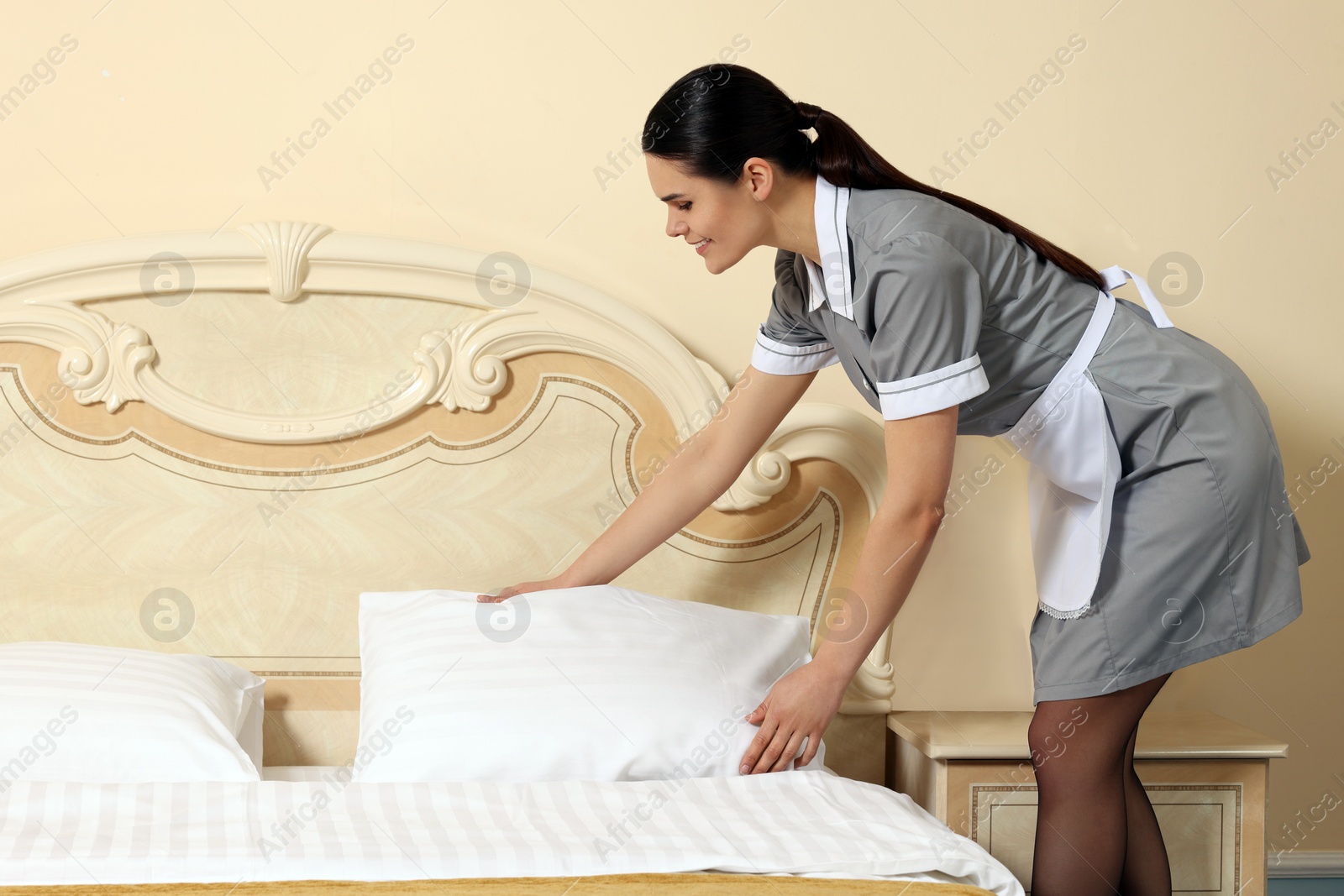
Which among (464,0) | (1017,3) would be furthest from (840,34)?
(464,0)

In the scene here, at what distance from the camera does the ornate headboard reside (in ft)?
5.74

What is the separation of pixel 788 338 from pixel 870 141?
2.06 feet

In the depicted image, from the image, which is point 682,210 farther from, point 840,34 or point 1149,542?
point 840,34

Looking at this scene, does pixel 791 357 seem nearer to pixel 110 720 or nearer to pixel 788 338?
pixel 788 338

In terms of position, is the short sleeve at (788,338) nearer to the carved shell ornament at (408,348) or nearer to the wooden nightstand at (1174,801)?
the carved shell ornament at (408,348)

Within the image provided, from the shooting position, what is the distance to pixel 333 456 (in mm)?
1798

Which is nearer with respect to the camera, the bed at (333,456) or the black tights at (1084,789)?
the black tights at (1084,789)

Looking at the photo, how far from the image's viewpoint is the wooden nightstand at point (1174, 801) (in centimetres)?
157

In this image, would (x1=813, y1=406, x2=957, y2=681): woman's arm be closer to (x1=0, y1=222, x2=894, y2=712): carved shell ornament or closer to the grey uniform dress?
the grey uniform dress

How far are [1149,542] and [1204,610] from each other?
0.11 meters

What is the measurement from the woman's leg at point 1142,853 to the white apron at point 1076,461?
0.68ft

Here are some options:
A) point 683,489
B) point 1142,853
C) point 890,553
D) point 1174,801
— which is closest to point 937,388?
point 890,553

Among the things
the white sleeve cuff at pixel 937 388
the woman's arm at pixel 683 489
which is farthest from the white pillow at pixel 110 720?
the white sleeve cuff at pixel 937 388

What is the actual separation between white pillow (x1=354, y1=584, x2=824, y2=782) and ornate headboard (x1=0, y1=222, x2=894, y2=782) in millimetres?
220
